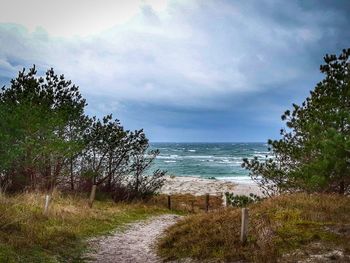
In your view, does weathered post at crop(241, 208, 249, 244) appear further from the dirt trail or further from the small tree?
the small tree

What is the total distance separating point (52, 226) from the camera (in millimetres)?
14586

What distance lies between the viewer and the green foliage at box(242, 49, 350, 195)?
13176 millimetres

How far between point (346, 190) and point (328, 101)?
12.6ft

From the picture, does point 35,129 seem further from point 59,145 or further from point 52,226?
point 52,226

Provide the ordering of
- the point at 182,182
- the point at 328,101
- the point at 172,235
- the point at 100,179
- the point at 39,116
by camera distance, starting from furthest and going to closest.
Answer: the point at 182,182 → the point at 100,179 → the point at 39,116 → the point at 328,101 → the point at 172,235

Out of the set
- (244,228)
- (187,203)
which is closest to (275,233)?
(244,228)

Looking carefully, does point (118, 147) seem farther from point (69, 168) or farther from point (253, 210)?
point (253, 210)

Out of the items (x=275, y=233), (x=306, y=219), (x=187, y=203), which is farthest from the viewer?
(x=187, y=203)

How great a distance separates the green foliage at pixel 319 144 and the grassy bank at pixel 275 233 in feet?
3.24

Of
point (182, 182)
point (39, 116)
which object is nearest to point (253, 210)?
point (39, 116)

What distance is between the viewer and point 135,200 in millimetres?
27266

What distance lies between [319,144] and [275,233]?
382cm

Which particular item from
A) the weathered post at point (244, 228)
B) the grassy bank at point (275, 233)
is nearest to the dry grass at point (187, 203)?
the grassy bank at point (275, 233)

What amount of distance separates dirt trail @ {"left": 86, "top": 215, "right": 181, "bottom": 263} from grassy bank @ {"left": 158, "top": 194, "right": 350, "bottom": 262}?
65 centimetres
